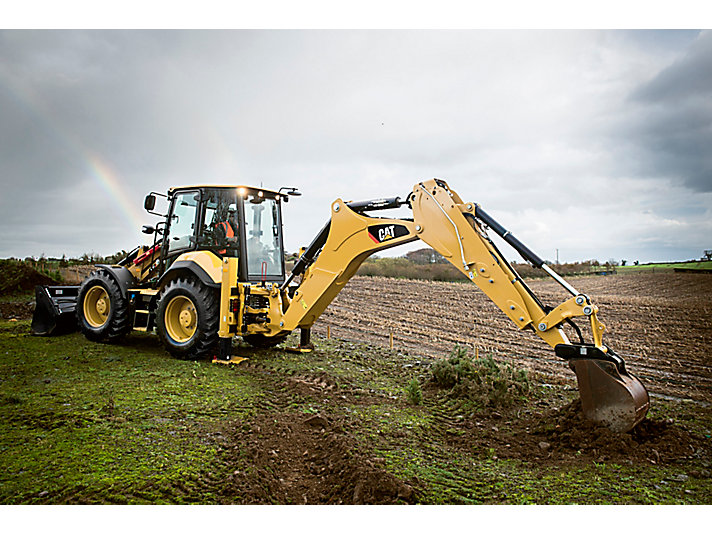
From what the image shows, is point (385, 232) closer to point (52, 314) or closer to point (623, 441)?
point (623, 441)

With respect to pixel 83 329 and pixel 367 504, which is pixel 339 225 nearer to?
pixel 367 504

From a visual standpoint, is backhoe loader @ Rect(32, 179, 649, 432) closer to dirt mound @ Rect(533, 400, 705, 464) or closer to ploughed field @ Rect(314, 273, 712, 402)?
dirt mound @ Rect(533, 400, 705, 464)

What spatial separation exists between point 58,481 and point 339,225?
173 inches

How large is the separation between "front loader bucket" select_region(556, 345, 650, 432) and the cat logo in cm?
247

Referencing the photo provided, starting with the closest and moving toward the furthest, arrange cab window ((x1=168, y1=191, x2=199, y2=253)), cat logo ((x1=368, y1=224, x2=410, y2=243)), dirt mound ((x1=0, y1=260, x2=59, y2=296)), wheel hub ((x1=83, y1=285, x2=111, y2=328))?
1. cat logo ((x1=368, y1=224, x2=410, y2=243))
2. cab window ((x1=168, y1=191, x2=199, y2=253))
3. wheel hub ((x1=83, y1=285, x2=111, y2=328))
4. dirt mound ((x1=0, y1=260, x2=59, y2=296))

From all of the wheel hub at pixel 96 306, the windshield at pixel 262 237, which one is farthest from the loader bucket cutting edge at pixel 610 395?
the wheel hub at pixel 96 306

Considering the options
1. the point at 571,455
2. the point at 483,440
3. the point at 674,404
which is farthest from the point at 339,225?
the point at 674,404

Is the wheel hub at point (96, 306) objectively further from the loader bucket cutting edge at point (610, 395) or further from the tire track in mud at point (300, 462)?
the loader bucket cutting edge at point (610, 395)

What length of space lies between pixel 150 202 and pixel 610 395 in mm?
7465

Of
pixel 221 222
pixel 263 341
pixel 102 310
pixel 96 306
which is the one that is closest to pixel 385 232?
pixel 221 222

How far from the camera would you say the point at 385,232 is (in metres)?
5.90

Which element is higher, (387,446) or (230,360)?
(230,360)

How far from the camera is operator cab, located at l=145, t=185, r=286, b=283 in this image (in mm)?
7539

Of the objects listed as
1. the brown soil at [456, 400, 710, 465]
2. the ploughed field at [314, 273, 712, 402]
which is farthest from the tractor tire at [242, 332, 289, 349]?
the brown soil at [456, 400, 710, 465]
